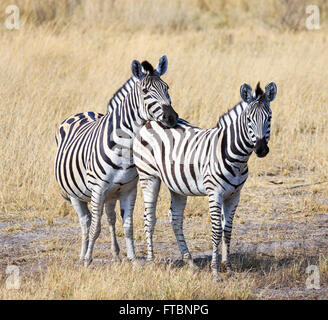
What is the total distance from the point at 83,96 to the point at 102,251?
464 centimetres

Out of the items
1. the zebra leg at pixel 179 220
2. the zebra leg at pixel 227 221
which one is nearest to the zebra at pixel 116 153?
the zebra leg at pixel 179 220

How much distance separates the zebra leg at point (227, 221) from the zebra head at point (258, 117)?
692 mm

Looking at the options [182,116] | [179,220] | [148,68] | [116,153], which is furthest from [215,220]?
[182,116]

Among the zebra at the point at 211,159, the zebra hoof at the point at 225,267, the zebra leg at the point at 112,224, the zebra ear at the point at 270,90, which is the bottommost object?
the zebra hoof at the point at 225,267

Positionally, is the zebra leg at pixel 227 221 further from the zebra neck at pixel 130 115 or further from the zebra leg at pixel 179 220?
the zebra neck at pixel 130 115

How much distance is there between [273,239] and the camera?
7.49 m

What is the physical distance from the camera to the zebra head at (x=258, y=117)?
5.71 meters

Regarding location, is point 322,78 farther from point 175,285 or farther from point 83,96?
point 175,285

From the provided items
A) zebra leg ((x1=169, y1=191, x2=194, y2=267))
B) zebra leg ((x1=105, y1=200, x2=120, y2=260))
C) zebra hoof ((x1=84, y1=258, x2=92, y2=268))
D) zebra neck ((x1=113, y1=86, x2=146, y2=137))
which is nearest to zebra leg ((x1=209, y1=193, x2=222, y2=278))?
zebra leg ((x1=169, y1=191, x2=194, y2=267))

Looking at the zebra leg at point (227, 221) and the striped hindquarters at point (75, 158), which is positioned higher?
the striped hindquarters at point (75, 158)

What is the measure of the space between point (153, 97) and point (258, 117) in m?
0.98

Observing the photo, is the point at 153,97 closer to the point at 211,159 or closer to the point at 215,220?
the point at 211,159

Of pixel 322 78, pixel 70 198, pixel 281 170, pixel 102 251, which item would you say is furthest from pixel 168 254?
pixel 322 78

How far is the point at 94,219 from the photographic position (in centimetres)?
647
